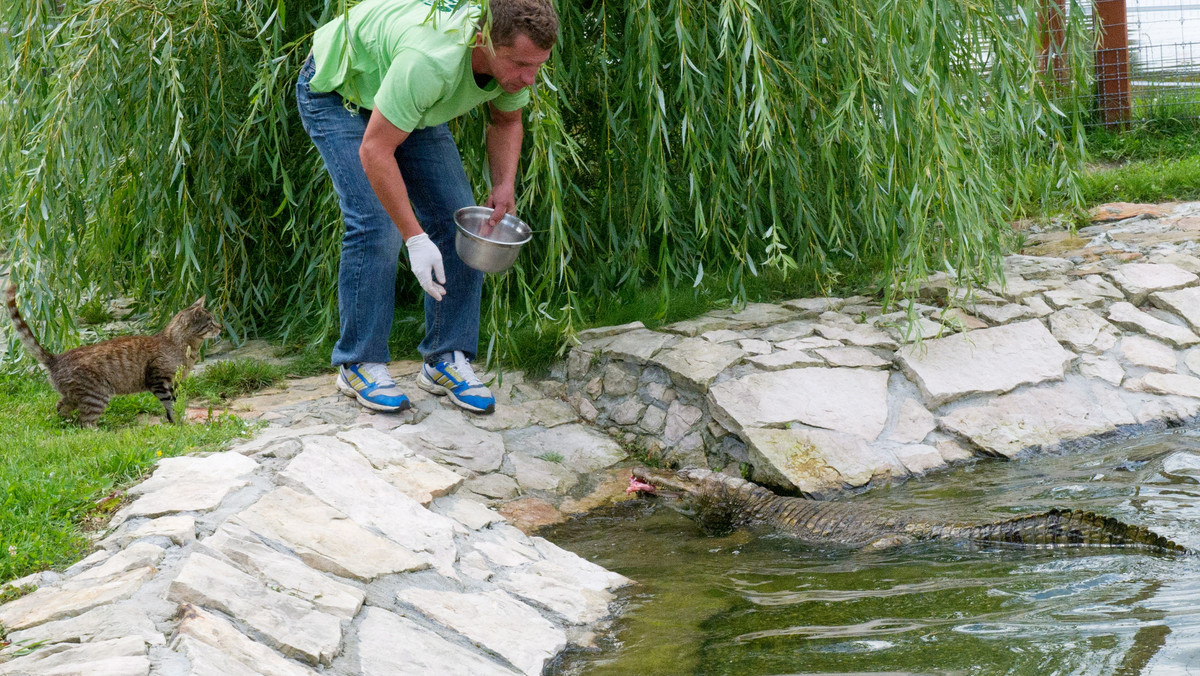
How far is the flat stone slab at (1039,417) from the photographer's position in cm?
487

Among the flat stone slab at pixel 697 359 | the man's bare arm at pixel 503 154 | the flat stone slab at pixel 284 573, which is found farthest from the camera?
the flat stone slab at pixel 697 359

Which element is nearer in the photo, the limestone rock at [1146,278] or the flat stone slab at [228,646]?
the flat stone slab at [228,646]

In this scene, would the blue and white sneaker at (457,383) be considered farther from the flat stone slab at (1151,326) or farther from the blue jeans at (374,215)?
the flat stone slab at (1151,326)

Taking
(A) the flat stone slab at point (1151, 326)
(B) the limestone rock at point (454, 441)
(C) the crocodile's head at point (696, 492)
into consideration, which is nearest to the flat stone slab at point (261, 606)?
(B) the limestone rock at point (454, 441)

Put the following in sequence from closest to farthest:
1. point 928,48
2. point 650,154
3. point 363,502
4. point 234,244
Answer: point 363,502 < point 928,48 < point 650,154 < point 234,244

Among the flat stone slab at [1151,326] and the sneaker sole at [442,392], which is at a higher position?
the sneaker sole at [442,392]

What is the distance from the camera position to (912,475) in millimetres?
4684

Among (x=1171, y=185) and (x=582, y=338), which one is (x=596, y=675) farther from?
(x=1171, y=185)

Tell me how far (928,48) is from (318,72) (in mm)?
2517

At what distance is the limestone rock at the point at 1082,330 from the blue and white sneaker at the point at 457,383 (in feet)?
9.55

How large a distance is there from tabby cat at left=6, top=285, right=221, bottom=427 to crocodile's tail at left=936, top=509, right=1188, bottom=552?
10.8 feet

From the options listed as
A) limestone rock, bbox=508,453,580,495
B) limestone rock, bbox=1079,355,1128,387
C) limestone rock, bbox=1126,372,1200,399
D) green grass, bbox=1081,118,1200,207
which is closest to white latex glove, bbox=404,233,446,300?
limestone rock, bbox=508,453,580,495

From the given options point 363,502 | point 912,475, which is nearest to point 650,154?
point 912,475

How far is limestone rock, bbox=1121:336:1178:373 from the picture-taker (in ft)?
17.5
